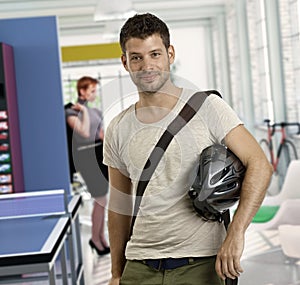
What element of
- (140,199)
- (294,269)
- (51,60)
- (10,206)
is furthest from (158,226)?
(51,60)

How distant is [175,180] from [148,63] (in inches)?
12.8

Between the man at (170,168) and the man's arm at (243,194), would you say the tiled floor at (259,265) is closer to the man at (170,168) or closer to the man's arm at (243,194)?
the man at (170,168)

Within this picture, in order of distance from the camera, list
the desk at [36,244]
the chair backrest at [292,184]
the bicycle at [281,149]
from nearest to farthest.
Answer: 1. the desk at [36,244]
2. the chair backrest at [292,184]
3. the bicycle at [281,149]

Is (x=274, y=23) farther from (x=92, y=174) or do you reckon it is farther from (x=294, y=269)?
(x=92, y=174)

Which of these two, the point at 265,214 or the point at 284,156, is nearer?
the point at 265,214

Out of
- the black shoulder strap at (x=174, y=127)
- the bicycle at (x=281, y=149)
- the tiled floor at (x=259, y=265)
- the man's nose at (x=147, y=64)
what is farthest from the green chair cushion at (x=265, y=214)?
the man's nose at (x=147, y=64)

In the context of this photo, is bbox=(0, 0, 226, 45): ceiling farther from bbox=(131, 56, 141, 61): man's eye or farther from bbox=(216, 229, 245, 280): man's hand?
bbox=(216, 229, 245, 280): man's hand

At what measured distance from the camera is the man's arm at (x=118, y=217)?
2018mm

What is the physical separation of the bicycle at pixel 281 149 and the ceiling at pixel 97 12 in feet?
7.89

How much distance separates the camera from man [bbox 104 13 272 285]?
1.74 metres

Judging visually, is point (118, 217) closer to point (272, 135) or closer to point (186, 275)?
point (186, 275)

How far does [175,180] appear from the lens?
1826mm

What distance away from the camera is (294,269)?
5.02 meters

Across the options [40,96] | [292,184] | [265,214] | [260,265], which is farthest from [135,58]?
[292,184]
